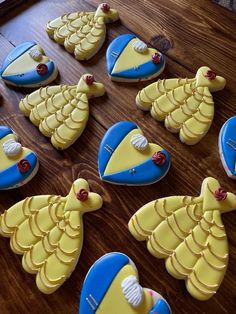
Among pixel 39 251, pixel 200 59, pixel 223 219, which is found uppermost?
pixel 200 59

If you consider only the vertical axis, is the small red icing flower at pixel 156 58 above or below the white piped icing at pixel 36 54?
above

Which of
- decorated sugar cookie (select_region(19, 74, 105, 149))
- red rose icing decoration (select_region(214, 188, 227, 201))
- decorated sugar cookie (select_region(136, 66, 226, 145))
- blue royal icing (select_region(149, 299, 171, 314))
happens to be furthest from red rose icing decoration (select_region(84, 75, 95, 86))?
blue royal icing (select_region(149, 299, 171, 314))

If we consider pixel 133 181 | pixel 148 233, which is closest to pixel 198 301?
pixel 148 233

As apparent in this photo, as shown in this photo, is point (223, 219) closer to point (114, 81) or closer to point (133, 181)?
point (133, 181)

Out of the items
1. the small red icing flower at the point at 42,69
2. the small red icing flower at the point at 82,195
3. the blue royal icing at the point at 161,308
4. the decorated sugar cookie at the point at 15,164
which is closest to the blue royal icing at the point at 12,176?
the decorated sugar cookie at the point at 15,164

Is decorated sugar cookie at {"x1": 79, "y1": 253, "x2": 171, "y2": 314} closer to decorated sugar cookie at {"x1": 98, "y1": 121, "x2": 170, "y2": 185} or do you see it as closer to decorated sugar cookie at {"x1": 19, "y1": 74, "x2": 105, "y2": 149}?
decorated sugar cookie at {"x1": 98, "y1": 121, "x2": 170, "y2": 185}

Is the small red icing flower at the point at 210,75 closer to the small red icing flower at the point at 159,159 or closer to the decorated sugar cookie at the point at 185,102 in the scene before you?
the decorated sugar cookie at the point at 185,102
